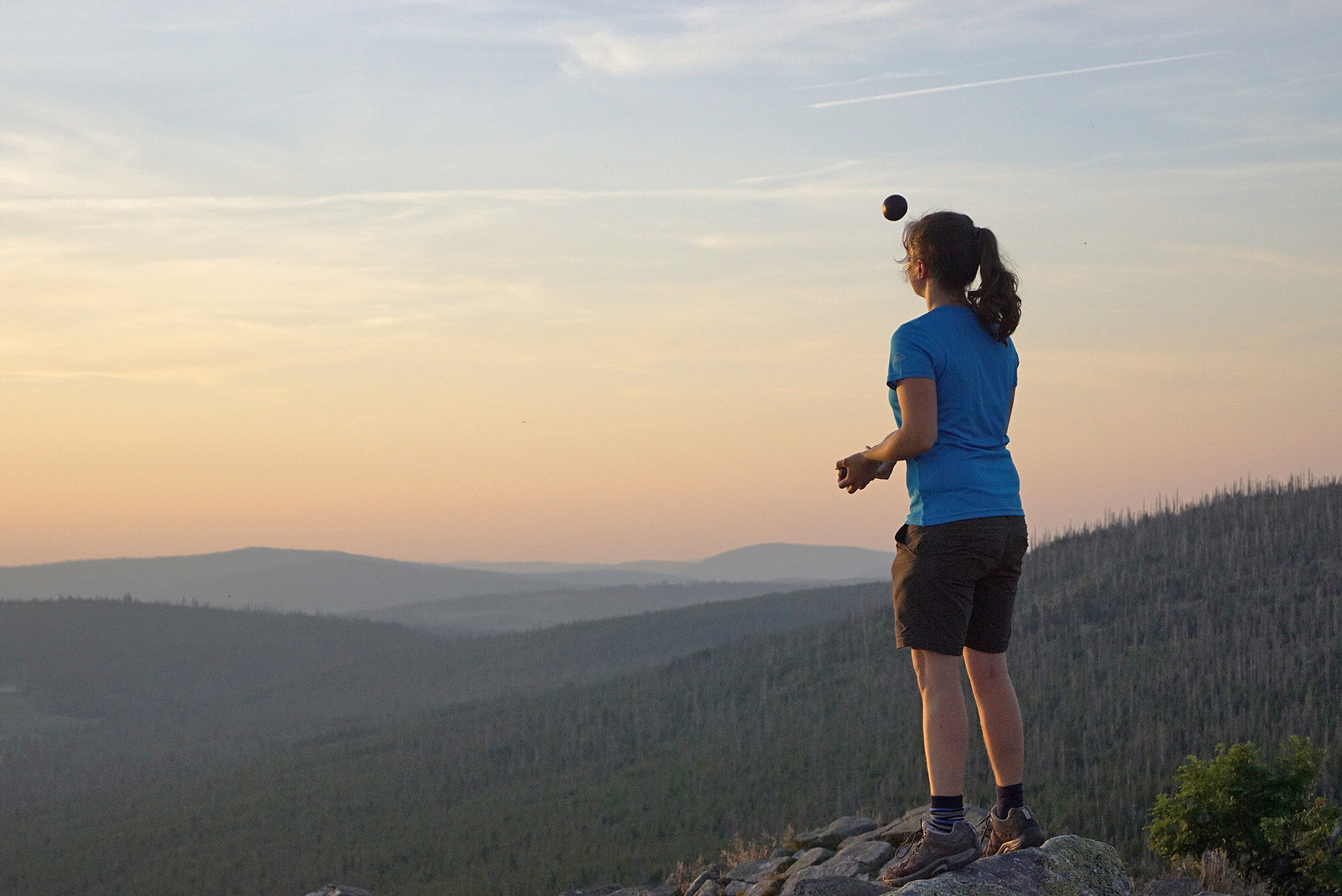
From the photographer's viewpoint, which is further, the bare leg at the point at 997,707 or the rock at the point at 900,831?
the rock at the point at 900,831

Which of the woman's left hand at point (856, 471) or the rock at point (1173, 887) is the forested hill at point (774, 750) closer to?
the rock at point (1173, 887)

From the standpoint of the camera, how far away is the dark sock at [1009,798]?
5031 millimetres

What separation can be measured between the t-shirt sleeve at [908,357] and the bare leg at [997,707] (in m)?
1.23

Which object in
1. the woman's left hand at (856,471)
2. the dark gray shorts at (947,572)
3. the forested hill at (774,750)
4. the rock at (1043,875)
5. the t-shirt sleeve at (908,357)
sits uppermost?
the t-shirt sleeve at (908,357)

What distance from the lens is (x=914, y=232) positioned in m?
4.88

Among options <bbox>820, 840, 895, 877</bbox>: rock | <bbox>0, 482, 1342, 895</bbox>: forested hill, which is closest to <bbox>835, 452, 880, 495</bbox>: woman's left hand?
<bbox>820, 840, 895, 877</bbox>: rock

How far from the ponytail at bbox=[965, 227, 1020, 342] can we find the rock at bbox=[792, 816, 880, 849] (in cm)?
446

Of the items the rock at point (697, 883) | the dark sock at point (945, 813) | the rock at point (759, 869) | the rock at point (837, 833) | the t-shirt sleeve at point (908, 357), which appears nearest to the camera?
the t-shirt sleeve at point (908, 357)

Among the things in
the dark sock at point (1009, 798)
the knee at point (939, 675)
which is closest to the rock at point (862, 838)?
the dark sock at point (1009, 798)

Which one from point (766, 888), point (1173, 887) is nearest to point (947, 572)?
point (1173, 887)

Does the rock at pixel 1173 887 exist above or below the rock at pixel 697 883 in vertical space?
above

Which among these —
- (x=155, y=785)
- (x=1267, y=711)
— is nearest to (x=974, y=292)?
(x=1267, y=711)

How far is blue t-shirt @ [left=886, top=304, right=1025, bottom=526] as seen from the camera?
182 inches

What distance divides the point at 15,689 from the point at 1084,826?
42374 millimetres
